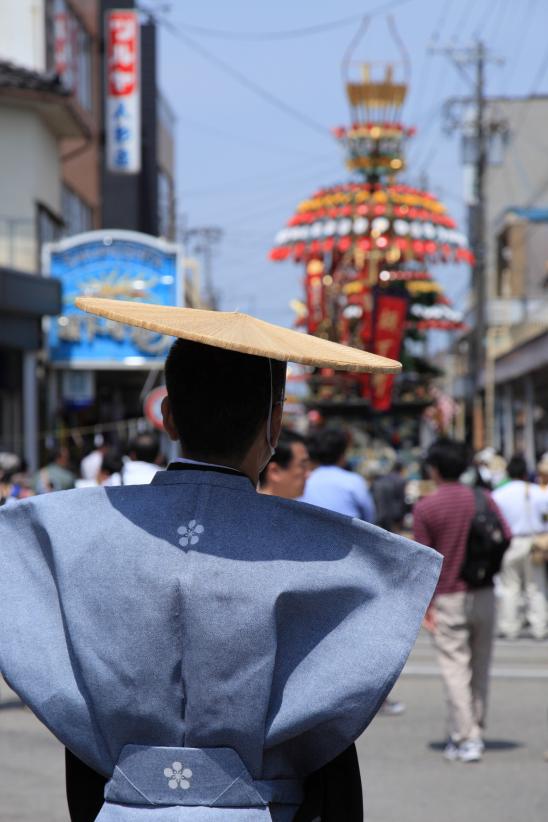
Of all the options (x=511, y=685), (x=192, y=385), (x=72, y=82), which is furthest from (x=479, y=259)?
(x=192, y=385)

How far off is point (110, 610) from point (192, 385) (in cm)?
45

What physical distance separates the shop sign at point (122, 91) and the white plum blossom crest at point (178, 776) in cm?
2742

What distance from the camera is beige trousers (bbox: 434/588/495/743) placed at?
7785 millimetres

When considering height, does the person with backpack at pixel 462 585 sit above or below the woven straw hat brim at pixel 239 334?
below

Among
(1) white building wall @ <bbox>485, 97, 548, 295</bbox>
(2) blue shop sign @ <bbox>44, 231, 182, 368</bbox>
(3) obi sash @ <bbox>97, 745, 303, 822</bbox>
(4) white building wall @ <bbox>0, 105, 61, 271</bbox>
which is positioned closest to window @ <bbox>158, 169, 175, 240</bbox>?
(1) white building wall @ <bbox>485, 97, 548, 295</bbox>

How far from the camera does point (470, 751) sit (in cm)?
769

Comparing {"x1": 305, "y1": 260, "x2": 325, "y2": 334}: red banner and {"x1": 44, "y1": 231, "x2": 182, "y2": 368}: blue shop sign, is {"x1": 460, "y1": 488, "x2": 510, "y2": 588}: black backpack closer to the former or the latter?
{"x1": 305, "y1": 260, "x2": 325, "y2": 334}: red banner

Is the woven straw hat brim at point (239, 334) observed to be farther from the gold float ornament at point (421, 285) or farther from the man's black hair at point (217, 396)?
the gold float ornament at point (421, 285)

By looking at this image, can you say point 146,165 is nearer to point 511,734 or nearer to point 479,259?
point 479,259

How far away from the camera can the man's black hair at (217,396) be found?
2.47m

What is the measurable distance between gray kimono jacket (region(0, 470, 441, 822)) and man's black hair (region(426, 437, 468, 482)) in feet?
18.0

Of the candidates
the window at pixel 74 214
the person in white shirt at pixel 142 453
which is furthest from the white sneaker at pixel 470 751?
the window at pixel 74 214

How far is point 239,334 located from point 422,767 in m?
5.72

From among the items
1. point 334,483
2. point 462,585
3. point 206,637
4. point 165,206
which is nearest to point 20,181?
point 334,483
